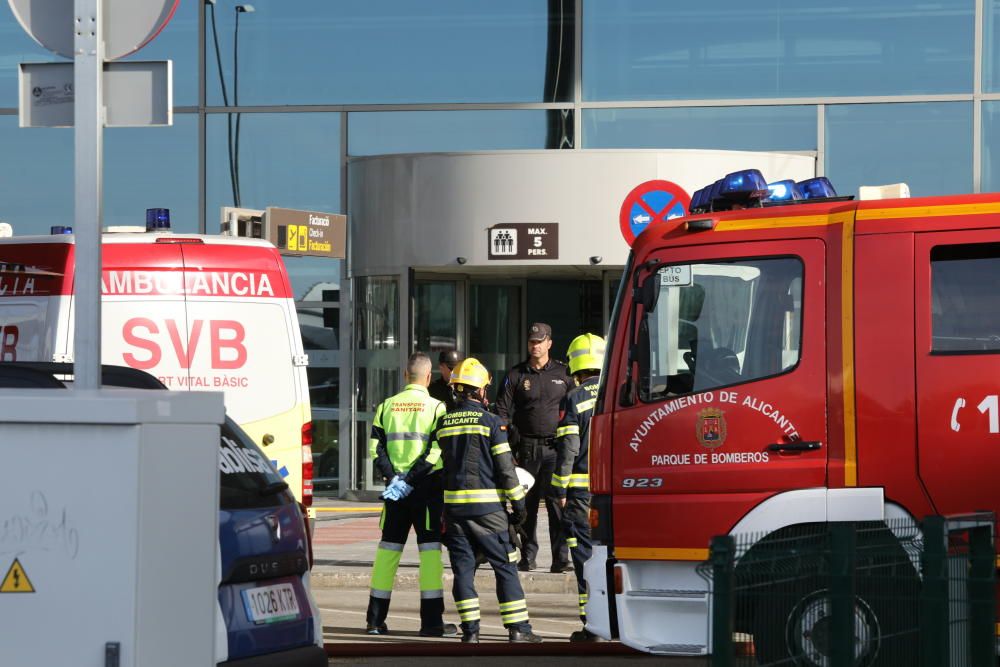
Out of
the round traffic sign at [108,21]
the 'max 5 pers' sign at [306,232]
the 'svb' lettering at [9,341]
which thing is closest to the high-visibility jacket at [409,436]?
the 'svb' lettering at [9,341]

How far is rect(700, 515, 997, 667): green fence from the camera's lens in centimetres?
482

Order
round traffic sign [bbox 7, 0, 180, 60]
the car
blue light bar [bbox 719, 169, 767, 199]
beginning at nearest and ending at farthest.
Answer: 1. the car
2. round traffic sign [bbox 7, 0, 180, 60]
3. blue light bar [bbox 719, 169, 767, 199]

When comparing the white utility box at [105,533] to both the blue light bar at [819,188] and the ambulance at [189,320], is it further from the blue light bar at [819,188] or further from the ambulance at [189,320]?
the ambulance at [189,320]

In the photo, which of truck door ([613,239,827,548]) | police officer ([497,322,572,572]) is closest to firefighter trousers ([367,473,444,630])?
truck door ([613,239,827,548])

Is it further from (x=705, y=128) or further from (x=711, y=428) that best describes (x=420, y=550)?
(x=705, y=128)

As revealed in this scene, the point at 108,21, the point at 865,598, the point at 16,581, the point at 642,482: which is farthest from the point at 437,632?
the point at 16,581

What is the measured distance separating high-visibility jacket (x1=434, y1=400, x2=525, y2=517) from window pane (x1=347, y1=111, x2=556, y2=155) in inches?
340

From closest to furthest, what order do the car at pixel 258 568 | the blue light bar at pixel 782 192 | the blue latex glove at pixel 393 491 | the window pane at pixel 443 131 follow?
the car at pixel 258 568, the blue light bar at pixel 782 192, the blue latex glove at pixel 393 491, the window pane at pixel 443 131

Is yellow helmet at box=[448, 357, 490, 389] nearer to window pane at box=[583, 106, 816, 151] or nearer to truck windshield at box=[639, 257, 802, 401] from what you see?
truck windshield at box=[639, 257, 802, 401]

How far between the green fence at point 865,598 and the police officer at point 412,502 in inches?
161

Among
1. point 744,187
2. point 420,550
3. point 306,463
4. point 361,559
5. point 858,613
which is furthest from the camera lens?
point 361,559

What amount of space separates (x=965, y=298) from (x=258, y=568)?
3.47 meters

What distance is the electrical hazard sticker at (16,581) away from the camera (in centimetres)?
425

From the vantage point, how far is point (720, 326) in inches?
290
